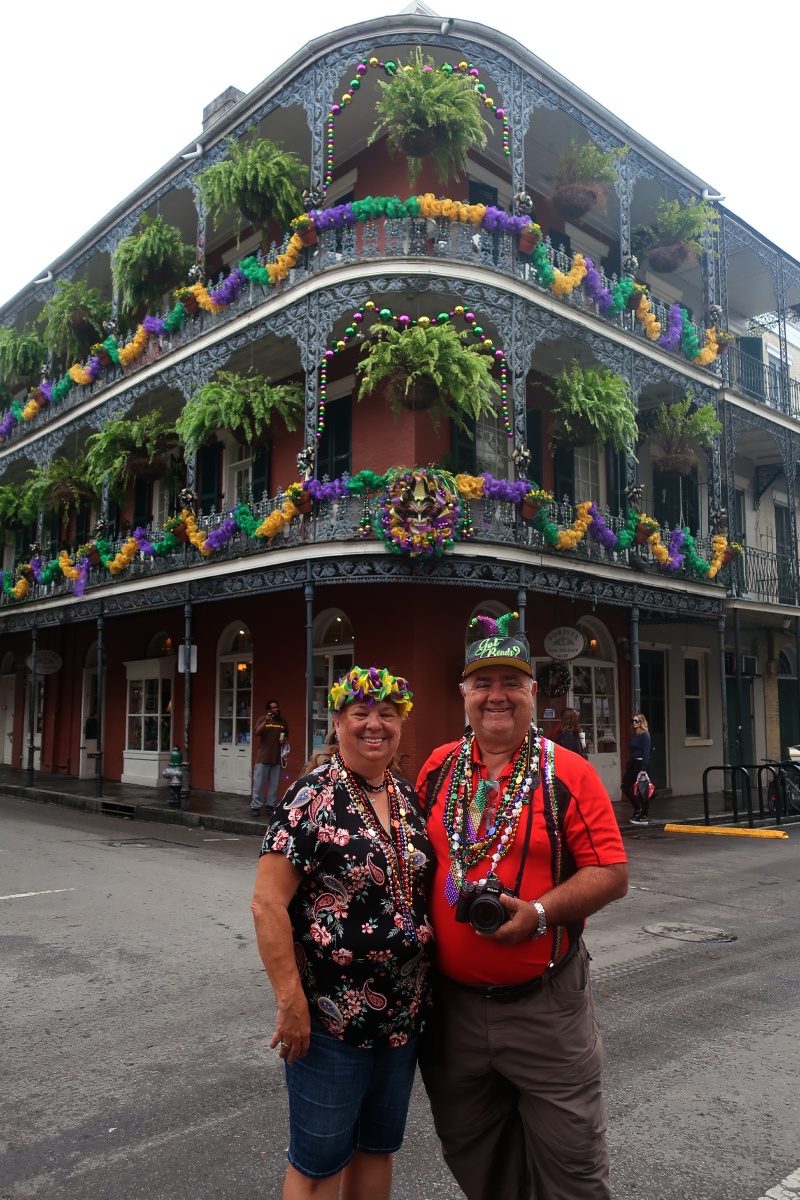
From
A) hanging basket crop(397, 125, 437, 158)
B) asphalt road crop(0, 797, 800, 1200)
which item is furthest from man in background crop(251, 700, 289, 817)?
hanging basket crop(397, 125, 437, 158)

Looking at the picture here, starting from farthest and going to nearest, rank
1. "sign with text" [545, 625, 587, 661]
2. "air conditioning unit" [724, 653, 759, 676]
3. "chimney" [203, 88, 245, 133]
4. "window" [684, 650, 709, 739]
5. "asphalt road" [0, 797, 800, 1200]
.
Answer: "air conditioning unit" [724, 653, 759, 676]
"chimney" [203, 88, 245, 133]
"window" [684, 650, 709, 739]
"sign with text" [545, 625, 587, 661]
"asphalt road" [0, 797, 800, 1200]

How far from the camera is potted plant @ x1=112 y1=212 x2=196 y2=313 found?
17672mm

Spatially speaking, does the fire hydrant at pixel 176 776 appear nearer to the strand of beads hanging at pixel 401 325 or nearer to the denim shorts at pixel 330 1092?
the strand of beads hanging at pixel 401 325

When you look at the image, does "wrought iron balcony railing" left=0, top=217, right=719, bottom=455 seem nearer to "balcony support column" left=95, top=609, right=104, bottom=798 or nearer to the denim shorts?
"balcony support column" left=95, top=609, right=104, bottom=798

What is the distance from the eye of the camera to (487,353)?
49.1ft

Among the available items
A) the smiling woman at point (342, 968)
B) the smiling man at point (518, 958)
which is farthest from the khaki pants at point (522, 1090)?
the smiling woman at point (342, 968)

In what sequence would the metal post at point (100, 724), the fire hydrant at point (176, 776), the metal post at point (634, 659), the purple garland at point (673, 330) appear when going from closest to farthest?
the metal post at point (634, 659), the fire hydrant at point (176, 776), the purple garland at point (673, 330), the metal post at point (100, 724)

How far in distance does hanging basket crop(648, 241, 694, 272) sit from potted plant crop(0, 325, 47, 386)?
1415cm

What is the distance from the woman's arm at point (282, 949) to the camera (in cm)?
257

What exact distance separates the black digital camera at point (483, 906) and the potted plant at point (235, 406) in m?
12.6

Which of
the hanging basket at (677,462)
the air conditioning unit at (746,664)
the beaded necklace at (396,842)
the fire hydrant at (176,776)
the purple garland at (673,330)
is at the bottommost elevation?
the fire hydrant at (176,776)

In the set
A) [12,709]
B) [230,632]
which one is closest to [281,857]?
[230,632]

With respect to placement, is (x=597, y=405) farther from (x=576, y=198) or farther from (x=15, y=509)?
(x=15, y=509)

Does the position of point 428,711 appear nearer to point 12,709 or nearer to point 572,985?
point 572,985
